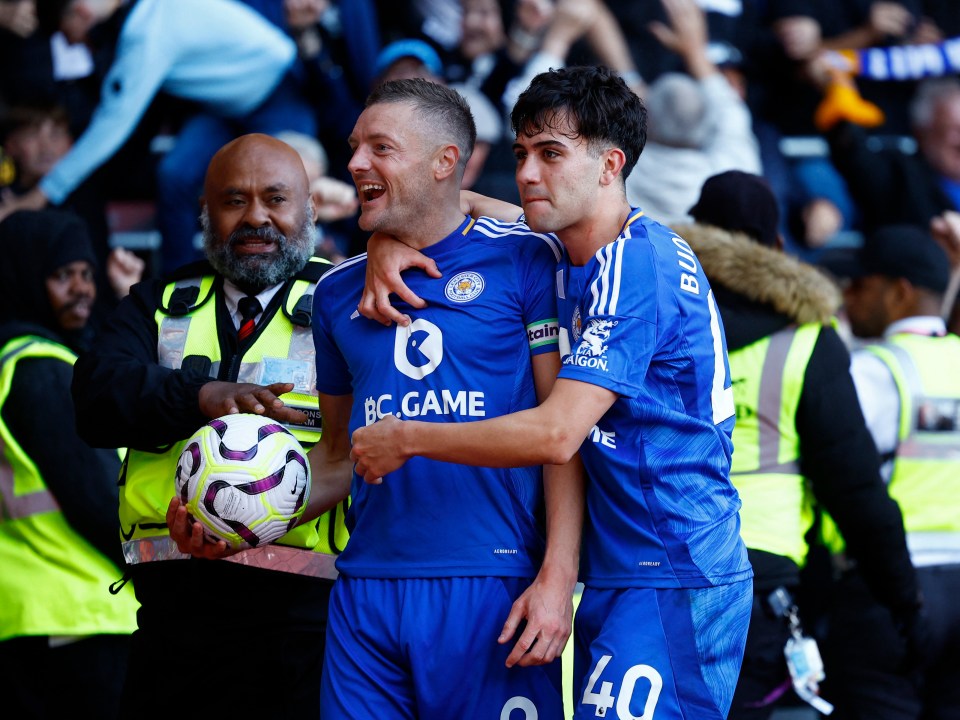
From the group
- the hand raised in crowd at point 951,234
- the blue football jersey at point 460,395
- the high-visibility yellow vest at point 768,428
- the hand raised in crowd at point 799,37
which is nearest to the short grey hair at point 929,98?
the hand raised in crowd at point 799,37

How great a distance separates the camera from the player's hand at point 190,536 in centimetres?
374

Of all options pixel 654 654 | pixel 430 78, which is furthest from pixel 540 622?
pixel 430 78

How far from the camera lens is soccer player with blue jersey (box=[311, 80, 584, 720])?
3.51 meters

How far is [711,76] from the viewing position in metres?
8.74

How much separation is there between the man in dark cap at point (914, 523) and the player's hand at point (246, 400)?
2.60 metres

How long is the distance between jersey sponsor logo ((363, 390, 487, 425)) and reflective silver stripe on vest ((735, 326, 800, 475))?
1535mm

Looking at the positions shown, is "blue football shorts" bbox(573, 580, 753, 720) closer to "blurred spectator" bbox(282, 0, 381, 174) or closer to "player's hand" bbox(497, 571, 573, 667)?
"player's hand" bbox(497, 571, 573, 667)

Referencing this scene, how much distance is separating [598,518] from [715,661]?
0.50m

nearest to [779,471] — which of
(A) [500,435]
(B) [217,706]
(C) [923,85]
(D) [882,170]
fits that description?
(A) [500,435]

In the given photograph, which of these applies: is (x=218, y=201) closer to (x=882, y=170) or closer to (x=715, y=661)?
(x=715, y=661)

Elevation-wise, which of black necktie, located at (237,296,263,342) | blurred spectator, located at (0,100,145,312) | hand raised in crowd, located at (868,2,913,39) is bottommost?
black necktie, located at (237,296,263,342)

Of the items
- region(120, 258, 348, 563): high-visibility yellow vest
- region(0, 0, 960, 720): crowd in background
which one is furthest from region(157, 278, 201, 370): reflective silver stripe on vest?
region(0, 0, 960, 720): crowd in background

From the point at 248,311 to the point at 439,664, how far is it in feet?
5.14

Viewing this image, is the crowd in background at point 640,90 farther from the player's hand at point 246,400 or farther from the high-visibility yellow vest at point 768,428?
the player's hand at point 246,400
